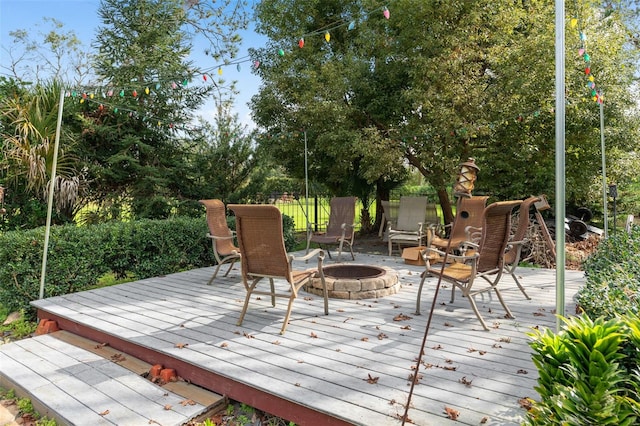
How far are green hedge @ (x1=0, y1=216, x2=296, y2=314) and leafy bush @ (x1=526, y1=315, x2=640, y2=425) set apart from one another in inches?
193

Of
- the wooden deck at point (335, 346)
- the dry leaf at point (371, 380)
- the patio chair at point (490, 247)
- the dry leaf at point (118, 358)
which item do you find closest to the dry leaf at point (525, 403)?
the wooden deck at point (335, 346)

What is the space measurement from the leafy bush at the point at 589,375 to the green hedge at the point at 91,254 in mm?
4904

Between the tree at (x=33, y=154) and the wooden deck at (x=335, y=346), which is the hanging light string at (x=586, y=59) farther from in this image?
the tree at (x=33, y=154)

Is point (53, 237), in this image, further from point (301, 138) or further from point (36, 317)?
point (301, 138)

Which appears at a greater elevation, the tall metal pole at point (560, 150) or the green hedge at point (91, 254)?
the tall metal pole at point (560, 150)

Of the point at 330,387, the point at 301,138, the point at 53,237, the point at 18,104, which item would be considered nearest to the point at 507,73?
the point at 301,138

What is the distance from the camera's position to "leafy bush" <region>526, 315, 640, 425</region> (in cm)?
133

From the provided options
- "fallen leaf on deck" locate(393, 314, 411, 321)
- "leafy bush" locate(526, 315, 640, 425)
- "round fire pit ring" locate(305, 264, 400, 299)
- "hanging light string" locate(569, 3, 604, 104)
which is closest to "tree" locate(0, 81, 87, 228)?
"round fire pit ring" locate(305, 264, 400, 299)

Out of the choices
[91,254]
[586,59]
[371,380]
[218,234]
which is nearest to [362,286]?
[371,380]

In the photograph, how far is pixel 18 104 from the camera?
5.83 metres

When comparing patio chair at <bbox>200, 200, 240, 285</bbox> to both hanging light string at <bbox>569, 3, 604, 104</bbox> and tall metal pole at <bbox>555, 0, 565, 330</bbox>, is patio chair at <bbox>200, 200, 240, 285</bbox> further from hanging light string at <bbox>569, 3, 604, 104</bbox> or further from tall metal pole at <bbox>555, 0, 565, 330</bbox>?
hanging light string at <bbox>569, 3, 604, 104</bbox>

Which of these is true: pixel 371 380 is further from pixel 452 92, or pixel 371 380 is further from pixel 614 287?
pixel 452 92

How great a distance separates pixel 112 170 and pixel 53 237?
3.82 m

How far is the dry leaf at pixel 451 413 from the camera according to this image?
1.94m
